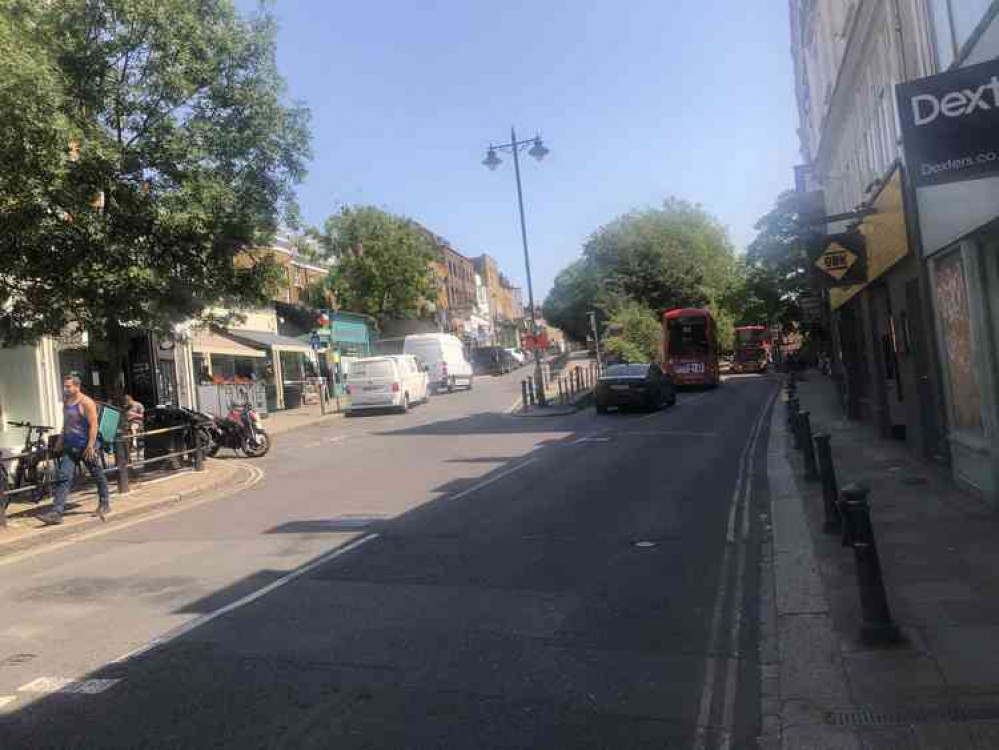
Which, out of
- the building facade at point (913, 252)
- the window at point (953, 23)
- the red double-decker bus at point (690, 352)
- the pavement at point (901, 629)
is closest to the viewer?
the pavement at point (901, 629)

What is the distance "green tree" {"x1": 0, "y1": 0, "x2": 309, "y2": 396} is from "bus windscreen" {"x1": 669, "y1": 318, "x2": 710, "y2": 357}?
79.9 ft

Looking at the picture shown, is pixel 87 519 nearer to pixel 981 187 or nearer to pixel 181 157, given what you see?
pixel 181 157

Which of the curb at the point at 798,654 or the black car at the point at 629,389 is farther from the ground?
the black car at the point at 629,389

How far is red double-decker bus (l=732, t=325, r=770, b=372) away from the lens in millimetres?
52656

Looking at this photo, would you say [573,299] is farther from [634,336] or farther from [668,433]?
[668,433]

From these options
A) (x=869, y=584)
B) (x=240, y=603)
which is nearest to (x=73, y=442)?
(x=240, y=603)

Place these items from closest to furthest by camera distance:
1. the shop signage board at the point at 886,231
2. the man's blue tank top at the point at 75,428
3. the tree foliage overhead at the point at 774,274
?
the man's blue tank top at the point at 75,428 → the shop signage board at the point at 886,231 → the tree foliage overhead at the point at 774,274

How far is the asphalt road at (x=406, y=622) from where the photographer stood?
433cm

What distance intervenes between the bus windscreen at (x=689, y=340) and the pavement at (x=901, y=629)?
26982mm

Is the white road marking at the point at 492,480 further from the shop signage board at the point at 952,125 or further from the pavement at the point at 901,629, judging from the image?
the shop signage board at the point at 952,125

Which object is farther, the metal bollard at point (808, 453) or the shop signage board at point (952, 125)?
the metal bollard at point (808, 453)

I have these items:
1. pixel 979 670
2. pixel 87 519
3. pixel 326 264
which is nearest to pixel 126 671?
pixel 979 670

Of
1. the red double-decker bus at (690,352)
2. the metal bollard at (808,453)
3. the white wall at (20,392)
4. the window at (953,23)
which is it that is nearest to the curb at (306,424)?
the white wall at (20,392)

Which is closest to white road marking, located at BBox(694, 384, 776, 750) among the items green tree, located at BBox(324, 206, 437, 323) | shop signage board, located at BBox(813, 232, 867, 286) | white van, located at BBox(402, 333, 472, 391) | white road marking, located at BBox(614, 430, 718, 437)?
shop signage board, located at BBox(813, 232, 867, 286)
